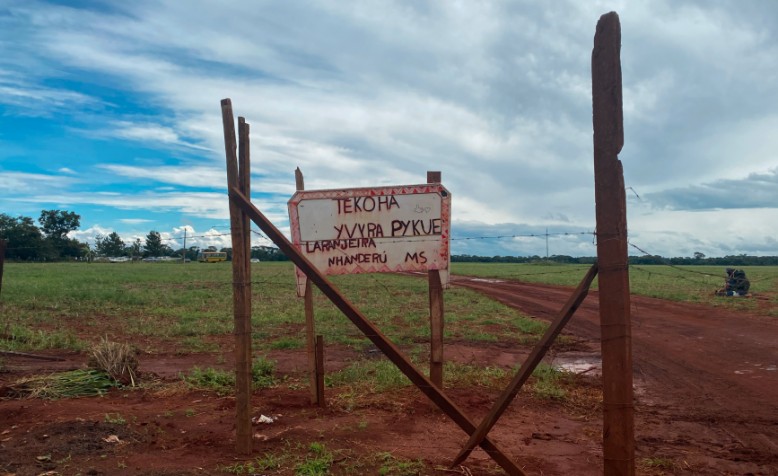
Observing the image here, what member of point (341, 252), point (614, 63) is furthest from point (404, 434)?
point (614, 63)

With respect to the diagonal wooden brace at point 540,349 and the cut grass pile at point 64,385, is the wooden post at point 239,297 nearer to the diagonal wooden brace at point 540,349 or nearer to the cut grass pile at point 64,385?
the diagonal wooden brace at point 540,349

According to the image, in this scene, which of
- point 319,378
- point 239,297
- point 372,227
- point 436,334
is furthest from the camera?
point 319,378

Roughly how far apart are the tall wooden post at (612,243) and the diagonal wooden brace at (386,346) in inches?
32.8

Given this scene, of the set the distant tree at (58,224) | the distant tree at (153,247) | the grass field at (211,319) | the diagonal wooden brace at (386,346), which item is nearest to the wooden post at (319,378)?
the diagonal wooden brace at (386,346)

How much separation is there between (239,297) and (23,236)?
88093 mm

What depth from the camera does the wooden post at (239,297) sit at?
16.1 feet

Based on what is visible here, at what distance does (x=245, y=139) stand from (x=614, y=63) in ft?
10.2

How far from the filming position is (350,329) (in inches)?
522

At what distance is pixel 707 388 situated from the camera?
786 cm

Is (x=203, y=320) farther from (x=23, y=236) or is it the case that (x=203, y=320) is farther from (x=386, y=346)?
(x=23, y=236)

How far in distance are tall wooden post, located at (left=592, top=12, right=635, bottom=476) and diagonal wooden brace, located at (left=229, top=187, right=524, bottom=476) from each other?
83 cm

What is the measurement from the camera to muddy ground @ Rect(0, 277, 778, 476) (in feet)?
15.5

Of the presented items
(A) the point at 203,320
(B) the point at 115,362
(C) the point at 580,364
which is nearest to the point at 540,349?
(B) the point at 115,362

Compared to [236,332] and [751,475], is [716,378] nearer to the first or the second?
[751,475]
